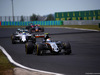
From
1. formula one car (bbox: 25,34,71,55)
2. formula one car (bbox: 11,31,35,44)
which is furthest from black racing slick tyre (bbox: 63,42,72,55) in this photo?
formula one car (bbox: 11,31,35,44)

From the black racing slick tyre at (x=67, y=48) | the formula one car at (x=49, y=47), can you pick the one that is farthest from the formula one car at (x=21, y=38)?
the black racing slick tyre at (x=67, y=48)

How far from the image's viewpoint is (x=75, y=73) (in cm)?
923

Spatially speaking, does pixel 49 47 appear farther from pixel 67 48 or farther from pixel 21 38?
pixel 21 38

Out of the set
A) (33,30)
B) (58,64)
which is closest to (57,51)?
(58,64)

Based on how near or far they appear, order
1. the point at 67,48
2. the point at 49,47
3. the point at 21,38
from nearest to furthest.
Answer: the point at 67,48
the point at 49,47
the point at 21,38

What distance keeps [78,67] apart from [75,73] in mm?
1268

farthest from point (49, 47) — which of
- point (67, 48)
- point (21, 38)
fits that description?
point (21, 38)

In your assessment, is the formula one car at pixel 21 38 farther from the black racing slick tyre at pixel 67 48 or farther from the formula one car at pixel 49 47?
the black racing slick tyre at pixel 67 48

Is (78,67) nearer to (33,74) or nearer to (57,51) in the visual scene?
(33,74)

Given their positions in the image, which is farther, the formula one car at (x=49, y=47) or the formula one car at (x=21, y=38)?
the formula one car at (x=21, y=38)

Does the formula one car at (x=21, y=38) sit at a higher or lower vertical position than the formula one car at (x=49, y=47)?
lower

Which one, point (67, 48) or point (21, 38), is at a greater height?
point (67, 48)

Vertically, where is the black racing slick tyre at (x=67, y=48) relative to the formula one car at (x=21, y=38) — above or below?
above

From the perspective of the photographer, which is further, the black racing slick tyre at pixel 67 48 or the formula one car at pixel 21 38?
the formula one car at pixel 21 38
